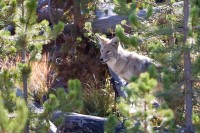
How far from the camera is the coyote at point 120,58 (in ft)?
24.7

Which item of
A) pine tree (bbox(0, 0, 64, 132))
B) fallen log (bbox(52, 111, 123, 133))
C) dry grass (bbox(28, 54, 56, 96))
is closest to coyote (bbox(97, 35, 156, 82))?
fallen log (bbox(52, 111, 123, 133))

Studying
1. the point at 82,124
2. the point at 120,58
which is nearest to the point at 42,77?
the point at 120,58

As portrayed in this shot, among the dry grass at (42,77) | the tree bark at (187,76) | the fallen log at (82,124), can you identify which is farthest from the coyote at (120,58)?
the tree bark at (187,76)

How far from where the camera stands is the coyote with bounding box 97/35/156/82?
7.54 metres

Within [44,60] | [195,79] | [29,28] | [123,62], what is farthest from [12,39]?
[44,60]

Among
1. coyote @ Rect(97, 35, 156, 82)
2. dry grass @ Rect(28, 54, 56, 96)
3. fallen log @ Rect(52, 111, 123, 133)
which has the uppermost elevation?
coyote @ Rect(97, 35, 156, 82)

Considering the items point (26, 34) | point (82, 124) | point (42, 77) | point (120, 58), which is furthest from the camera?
point (42, 77)

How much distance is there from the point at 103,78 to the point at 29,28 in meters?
5.19

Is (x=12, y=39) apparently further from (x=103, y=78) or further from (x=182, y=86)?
(x=103, y=78)

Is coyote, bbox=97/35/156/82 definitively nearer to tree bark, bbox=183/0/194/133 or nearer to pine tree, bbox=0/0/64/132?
tree bark, bbox=183/0/194/133

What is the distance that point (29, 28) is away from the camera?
4707 mm

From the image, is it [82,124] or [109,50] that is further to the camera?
[109,50]

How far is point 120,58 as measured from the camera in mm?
7805

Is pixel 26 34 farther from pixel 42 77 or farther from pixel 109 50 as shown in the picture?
pixel 42 77
